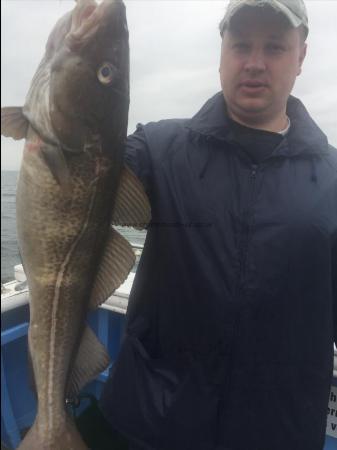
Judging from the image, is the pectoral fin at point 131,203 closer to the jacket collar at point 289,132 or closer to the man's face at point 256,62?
the jacket collar at point 289,132

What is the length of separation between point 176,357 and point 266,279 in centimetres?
66

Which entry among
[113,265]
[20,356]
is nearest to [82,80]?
[113,265]

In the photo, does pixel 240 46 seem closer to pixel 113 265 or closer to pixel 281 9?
pixel 281 9

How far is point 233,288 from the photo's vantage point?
241 cm

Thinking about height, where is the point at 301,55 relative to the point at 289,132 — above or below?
above

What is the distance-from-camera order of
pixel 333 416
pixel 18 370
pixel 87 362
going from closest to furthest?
pixel 87 362
pixel 333 416
pixel 18 370

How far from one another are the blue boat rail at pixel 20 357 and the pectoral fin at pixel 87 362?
4.58ft

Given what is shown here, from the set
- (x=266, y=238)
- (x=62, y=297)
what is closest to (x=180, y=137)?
(x=266, y=238)

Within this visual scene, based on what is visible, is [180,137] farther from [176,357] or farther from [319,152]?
[176,357]

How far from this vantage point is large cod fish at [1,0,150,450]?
1.98 meters

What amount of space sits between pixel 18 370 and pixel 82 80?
111 inches

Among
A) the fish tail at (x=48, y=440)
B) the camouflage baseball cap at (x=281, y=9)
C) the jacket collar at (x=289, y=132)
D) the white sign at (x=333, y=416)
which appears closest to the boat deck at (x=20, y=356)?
the white sign at (x=333, y=416)

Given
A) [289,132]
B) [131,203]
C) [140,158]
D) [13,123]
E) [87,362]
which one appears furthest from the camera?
[289,132]

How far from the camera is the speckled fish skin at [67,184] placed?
1982mm
